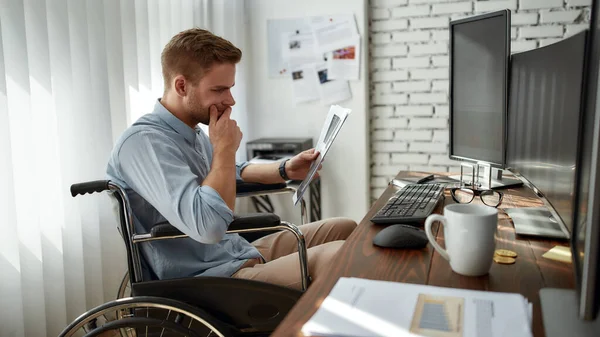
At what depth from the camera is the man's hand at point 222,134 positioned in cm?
148

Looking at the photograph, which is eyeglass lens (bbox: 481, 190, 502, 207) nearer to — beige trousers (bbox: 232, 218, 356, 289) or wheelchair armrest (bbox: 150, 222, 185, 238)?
beige trousers (bbox: 232, 218, 356, 289)

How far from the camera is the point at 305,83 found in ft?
11.1

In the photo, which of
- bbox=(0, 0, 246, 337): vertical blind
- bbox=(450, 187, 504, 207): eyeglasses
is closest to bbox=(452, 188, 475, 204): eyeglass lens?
bbox=(450, 187, 504, 207): eyeglasses

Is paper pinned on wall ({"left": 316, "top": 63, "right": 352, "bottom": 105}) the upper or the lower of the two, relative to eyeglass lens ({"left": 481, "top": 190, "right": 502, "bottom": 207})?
upper

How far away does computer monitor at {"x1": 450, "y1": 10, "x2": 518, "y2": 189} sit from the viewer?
5.35ft

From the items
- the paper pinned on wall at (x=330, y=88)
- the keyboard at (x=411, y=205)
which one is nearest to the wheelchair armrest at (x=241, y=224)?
the keyboard at (x=411, y=205)

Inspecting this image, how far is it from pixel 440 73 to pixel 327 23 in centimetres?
75

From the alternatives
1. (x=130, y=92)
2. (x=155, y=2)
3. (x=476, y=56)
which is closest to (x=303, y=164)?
(x=476, y=56)

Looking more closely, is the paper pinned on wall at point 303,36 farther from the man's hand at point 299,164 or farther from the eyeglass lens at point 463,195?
the eyeglass lens at point 463,195

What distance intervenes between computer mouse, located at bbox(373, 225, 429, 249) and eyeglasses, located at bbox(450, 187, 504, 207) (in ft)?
1.41

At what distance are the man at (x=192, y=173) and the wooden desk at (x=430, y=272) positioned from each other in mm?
342

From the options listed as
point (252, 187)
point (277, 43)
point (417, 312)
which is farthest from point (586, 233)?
point (277, 43)

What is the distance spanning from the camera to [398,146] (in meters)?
3.36

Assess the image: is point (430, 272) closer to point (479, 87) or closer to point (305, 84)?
point (479, 87)
